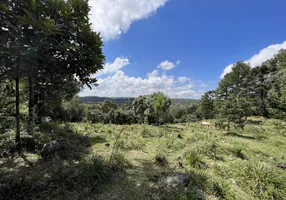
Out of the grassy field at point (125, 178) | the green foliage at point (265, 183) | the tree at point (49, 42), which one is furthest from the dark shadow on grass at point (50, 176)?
the green foliage at point (265, 183)

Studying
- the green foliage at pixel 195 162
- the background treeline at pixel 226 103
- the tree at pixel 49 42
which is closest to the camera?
the tree at pixel 49 42

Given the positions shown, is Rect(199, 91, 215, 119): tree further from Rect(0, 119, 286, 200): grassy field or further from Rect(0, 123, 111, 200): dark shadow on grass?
Rect(0, 123, 111, 200): dark shadow on grass

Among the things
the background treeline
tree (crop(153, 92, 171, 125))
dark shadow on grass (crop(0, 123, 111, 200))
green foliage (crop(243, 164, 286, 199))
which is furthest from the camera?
tree (crop(153, 92, 171, 125))

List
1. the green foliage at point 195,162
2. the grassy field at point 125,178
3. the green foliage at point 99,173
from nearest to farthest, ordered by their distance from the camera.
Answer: the grassy field at point 125,178
the green foliage at point 99,173
the green foliage at point 195,162

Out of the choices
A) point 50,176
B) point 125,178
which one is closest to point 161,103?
point 125,178

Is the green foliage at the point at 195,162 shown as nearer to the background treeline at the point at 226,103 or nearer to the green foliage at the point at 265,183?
the green foliage at the point at 265,183

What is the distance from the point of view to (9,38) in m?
3.25

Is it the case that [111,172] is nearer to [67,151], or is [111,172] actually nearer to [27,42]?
[67,151]

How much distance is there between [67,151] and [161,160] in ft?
9.95

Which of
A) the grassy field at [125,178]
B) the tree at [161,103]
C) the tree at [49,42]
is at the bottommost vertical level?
the grassy field at [125,178]

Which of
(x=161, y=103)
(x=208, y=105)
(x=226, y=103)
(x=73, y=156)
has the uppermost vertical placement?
(x=226, y=103)

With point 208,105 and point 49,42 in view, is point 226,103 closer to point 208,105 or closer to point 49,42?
point 49,42

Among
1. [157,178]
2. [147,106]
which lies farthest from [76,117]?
[157,178]

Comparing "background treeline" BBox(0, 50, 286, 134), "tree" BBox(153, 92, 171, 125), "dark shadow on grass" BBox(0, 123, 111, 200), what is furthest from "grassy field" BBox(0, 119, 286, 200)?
"tree" BBox(153, 92, 171, 125)
